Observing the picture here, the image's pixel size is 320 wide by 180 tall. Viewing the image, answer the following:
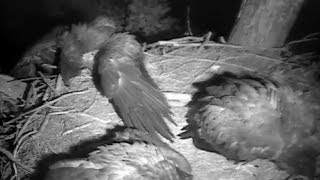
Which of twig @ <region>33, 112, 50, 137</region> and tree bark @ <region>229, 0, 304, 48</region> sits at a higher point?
tree bark @ <region>229, 0, 304, 48</region>

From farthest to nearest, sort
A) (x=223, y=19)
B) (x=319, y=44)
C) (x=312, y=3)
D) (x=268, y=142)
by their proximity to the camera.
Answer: (x=223, y=19), (x=312, y=3), (x=319, y=44), (x=268, y=142)

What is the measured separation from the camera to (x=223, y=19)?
4.89 meters

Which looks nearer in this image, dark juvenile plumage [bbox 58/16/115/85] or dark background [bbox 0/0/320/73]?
dark juvenile plumage [bbox 58/16/115/85]

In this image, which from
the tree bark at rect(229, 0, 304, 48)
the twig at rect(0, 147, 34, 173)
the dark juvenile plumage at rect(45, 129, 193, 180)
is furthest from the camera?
the tree bark at rect(229, 0, 304, 48)

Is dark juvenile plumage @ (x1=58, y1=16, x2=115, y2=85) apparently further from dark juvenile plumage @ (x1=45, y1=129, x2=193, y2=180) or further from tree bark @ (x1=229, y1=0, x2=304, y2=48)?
tree bark @ (x1=229, y1=0, x2=304, y2=48)

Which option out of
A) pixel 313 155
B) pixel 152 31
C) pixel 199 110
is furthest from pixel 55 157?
pixel 152 31

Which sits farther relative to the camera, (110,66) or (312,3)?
(312,3)

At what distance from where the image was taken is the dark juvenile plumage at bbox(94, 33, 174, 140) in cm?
196

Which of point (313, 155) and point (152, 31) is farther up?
point (152, 31)

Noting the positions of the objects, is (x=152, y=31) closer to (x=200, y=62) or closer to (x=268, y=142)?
(x=200, y=62)

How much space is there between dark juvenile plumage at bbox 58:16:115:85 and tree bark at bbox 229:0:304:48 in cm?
96

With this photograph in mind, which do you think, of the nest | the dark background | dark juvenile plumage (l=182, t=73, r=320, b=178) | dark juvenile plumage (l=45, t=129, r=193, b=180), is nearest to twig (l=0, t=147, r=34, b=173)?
the nest

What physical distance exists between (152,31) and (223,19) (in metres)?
1.19

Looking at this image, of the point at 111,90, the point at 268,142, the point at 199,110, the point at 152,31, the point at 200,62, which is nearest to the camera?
the point at 268,142
